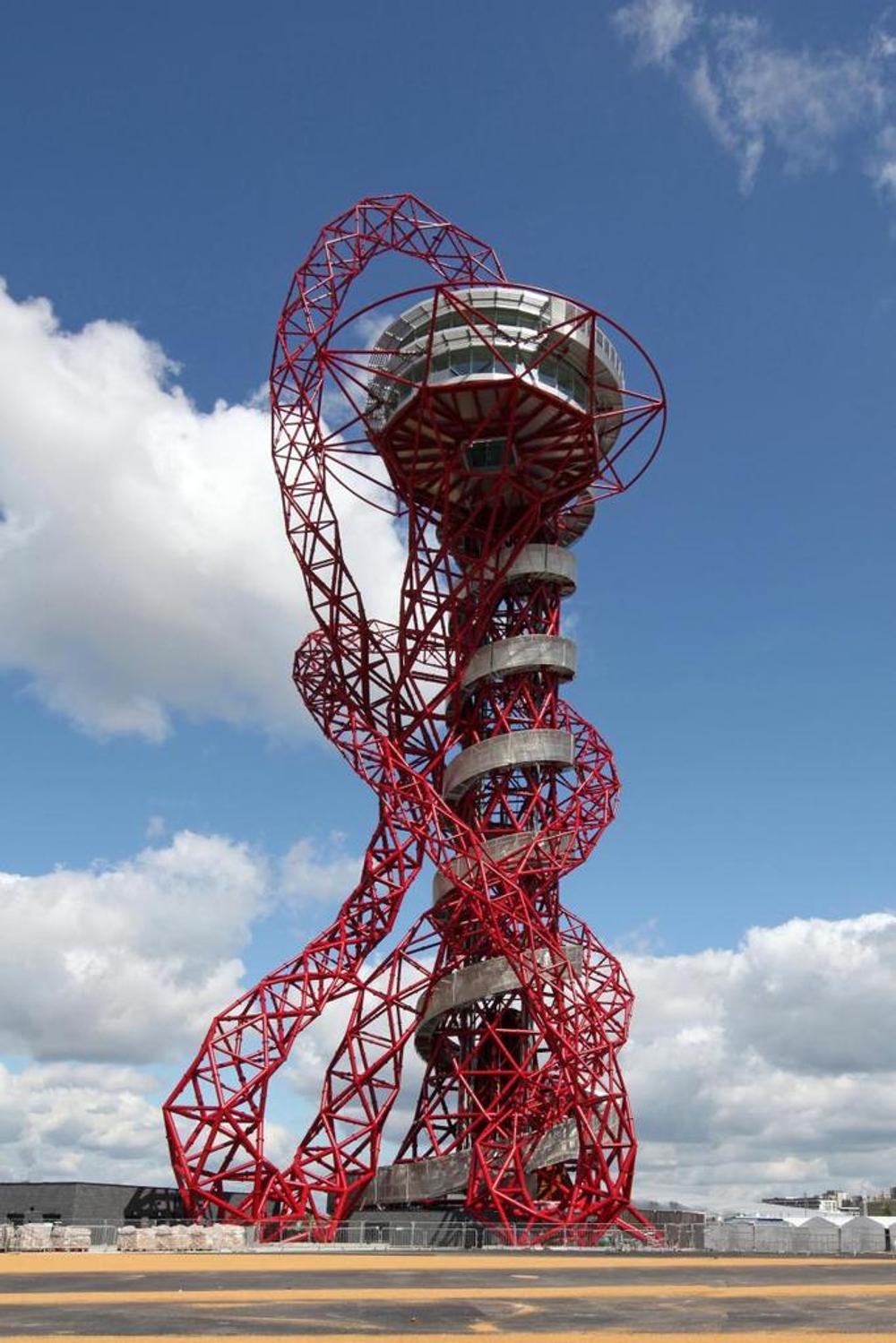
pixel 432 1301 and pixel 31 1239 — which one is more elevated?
pixel 432 1301

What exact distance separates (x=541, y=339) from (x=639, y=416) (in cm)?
498

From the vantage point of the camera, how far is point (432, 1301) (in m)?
18.5

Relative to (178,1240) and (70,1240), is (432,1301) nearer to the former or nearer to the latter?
(178,1240)

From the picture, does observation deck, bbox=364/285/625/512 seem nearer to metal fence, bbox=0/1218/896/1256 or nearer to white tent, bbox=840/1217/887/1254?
metal fence, bbox=0/1218/896/1256

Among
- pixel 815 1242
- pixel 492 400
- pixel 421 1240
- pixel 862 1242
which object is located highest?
pixel 492 400

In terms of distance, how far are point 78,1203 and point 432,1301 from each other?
28476 millimetres

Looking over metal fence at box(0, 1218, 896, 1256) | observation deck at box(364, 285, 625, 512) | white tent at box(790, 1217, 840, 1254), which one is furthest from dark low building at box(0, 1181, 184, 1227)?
observation deck at box(364, 285, 625, 512)

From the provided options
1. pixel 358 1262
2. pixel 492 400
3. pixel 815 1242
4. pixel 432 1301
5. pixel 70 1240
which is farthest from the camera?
pixel 815 1242

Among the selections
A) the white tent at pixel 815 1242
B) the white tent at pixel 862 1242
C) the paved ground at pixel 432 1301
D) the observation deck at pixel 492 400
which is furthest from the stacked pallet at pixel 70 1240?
the white tent at pixel 862 1242

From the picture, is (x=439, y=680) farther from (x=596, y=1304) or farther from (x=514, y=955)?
(x=596, y=1304)

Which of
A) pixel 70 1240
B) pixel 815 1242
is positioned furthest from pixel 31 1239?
pixel 815 1242

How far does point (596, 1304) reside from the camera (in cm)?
1848

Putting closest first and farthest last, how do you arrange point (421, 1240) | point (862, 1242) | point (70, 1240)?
1. point (70, 1240)
2. point (421, 1240)
3. point (862, 1242)

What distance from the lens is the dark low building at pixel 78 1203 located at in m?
42.7
